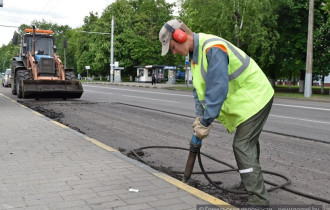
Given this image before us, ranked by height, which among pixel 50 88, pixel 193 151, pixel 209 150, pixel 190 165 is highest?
pixel 50 88

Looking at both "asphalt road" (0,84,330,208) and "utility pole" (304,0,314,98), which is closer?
"asphalt road" (0,84,330,208)

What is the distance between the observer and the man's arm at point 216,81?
3207 mm

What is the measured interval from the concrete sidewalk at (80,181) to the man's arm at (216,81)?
977 millimetres

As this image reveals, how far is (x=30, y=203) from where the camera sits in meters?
3.56

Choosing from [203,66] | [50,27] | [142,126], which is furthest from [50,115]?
[50,27]

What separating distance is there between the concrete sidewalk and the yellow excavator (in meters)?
9.33

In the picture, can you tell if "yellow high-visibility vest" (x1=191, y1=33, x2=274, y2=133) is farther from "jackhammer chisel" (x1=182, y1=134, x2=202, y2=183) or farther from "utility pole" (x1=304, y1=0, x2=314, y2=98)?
"utility pole" (x1=304, y1=0, x2=314, y2=98)

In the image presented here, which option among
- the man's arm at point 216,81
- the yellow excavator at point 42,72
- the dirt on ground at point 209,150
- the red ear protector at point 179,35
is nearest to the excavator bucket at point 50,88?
the yellow excavator at point 42,72

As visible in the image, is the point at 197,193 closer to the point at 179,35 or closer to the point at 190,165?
the point at 190,165

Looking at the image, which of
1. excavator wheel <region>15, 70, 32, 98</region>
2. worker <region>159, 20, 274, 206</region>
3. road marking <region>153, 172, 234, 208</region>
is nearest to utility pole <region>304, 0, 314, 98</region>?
excavator wheel <region>15, 70, 32, 98</region>

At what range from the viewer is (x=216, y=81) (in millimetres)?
3217

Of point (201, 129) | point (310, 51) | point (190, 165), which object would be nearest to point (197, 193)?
point (190, 165)

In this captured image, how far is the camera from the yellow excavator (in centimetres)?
1557

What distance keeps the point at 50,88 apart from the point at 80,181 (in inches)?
479
